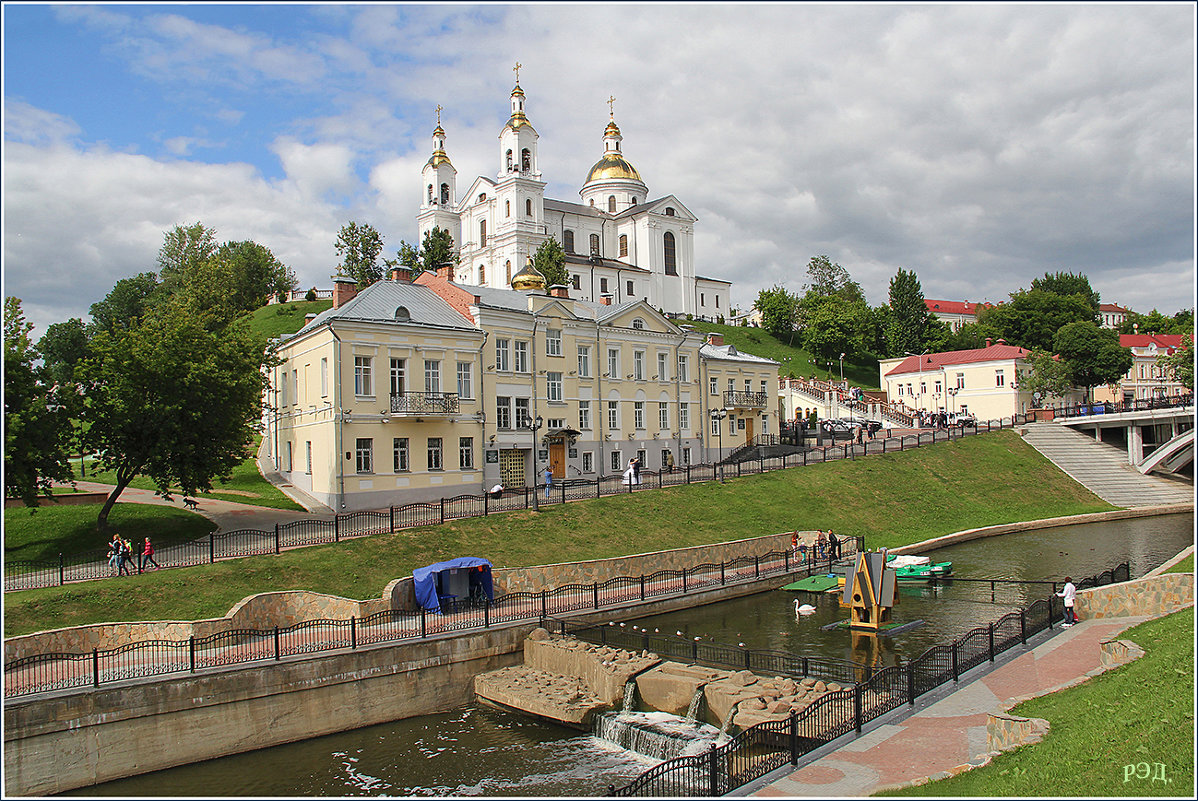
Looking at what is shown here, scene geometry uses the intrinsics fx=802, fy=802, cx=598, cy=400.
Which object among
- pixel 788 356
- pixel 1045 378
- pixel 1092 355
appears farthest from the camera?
pixel 788 356

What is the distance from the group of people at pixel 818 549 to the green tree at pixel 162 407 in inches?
931

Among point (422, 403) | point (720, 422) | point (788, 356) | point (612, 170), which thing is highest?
point (612, 170)

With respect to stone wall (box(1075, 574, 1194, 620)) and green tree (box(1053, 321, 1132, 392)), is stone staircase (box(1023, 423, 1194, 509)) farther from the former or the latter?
stone wall (box(1075, 574, 1194, 620))

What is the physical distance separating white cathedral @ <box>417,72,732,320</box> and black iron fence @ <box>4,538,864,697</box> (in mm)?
62950

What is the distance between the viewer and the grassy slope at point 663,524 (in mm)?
23703

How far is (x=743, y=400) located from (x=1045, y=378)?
3192 cm

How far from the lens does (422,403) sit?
3847 centimetres

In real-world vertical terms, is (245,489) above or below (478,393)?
below

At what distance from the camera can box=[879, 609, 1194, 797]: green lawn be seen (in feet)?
33.8

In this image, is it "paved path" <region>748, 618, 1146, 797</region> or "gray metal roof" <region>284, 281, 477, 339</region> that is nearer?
"paved path" <region>748, 618, 1146, 797</region>

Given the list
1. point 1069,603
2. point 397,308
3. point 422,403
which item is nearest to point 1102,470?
point 1069,603

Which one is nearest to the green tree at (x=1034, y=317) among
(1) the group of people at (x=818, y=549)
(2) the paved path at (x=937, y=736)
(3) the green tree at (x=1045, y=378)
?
(3) the green tree at (x=1045, y=378)

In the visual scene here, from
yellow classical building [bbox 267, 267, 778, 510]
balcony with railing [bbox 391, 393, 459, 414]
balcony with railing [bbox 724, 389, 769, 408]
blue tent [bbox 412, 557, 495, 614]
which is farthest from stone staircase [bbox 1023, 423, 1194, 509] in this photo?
blue tent [bbox 412, 557, 495, 614]

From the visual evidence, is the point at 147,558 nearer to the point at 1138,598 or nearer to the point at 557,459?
the point at 557,459
